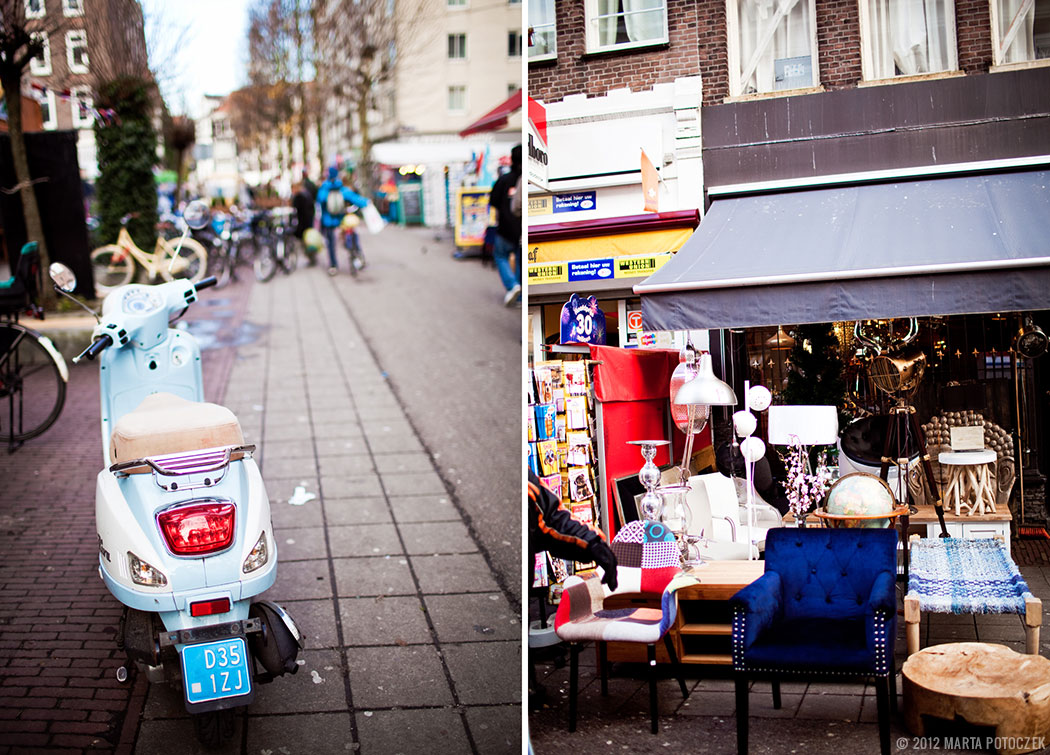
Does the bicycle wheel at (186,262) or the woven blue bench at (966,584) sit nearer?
the woven blue bench at (966,584)

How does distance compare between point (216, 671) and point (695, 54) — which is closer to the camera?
point (216, 671)

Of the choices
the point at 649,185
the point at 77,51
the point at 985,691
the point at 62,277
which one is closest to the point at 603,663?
the point at 985,691

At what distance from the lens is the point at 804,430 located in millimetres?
3469

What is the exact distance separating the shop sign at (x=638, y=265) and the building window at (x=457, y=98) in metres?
2.25

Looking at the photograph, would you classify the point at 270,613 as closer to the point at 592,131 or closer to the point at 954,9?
the point at 592,131

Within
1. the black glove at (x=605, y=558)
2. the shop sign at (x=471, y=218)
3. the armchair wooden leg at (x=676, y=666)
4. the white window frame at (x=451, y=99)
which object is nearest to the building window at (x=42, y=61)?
the white window frame at (x=451, y=99)

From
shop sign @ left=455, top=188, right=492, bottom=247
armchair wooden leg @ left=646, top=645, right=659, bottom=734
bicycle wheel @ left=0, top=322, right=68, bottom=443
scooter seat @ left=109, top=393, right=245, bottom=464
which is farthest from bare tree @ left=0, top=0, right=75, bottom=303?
shop sign @ left=455, top=188, right=492, bottom=247

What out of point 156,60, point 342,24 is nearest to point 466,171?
point 342,24

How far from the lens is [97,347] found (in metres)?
3.36

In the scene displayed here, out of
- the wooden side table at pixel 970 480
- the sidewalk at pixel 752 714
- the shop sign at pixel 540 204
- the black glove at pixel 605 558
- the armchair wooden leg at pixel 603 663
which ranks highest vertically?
the shop sign at pixel 540 204

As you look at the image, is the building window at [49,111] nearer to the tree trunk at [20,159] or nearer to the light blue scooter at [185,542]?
the tree trunk at [20,159]

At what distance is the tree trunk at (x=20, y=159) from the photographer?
11.4 feet

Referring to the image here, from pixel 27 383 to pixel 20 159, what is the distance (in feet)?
2.75

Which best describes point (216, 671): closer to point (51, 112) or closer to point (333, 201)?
point (51, 112)
